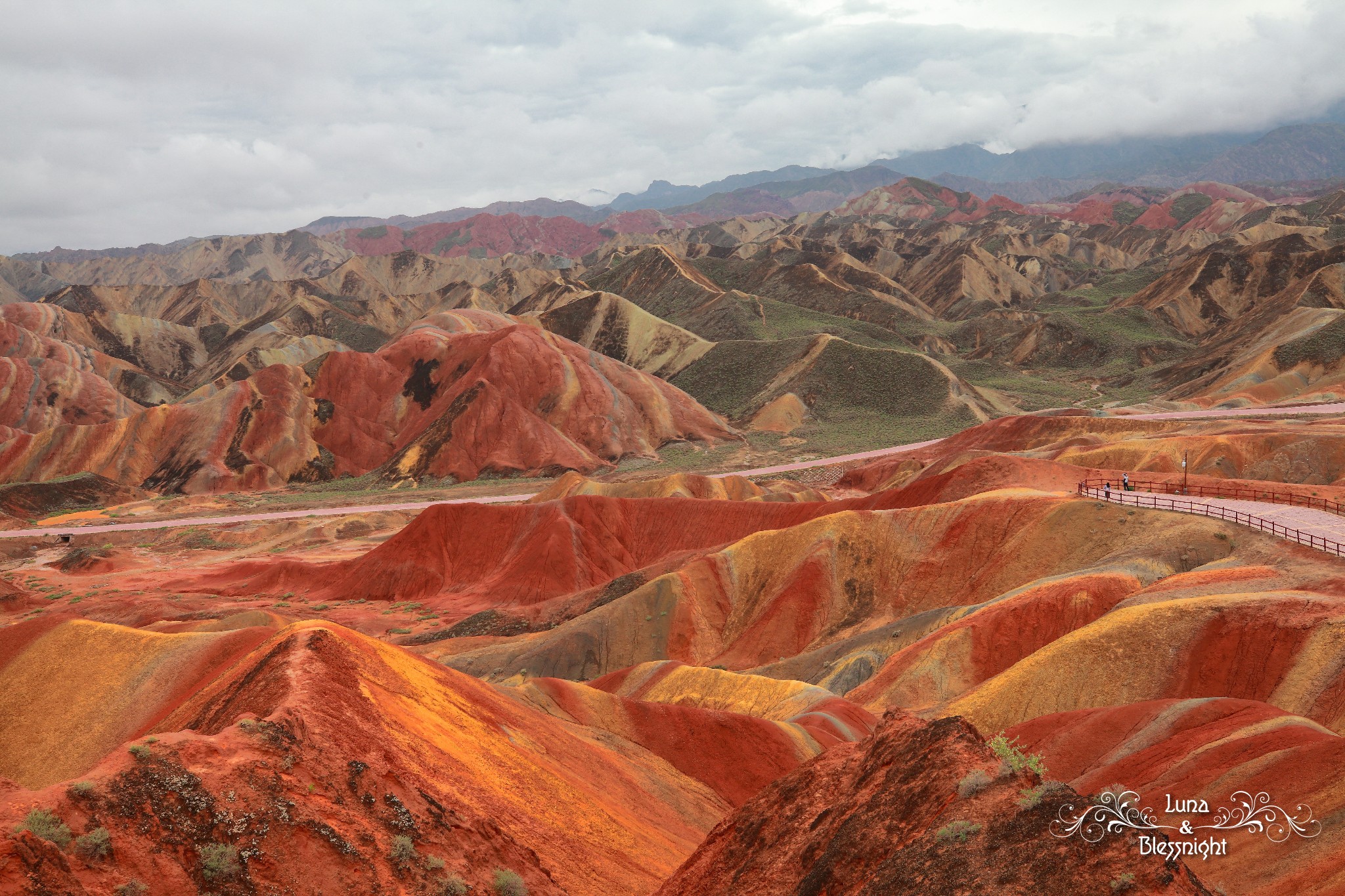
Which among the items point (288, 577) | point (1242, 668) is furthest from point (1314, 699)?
point (288, 577)

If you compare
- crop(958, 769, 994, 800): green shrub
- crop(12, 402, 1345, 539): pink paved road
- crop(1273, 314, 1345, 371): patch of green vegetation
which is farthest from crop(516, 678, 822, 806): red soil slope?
crop(1273, 314, 1345, 371): patch of green vegetation

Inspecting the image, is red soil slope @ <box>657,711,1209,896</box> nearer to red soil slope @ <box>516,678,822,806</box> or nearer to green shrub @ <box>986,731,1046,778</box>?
green shrub @ <box>986,731,1046,778</box>

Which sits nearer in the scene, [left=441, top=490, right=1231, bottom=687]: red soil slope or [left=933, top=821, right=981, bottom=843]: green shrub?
[left=933, top=821, right=981, bottom=843]: green shrub

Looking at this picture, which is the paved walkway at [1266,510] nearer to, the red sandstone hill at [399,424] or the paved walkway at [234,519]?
the paved walkway at [234,519]

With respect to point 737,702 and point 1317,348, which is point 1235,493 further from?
point 1317,348

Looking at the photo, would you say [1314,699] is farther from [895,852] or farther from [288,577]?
[288,577]

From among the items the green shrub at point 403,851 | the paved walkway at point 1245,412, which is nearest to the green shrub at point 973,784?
the green shrub at point 403,851
